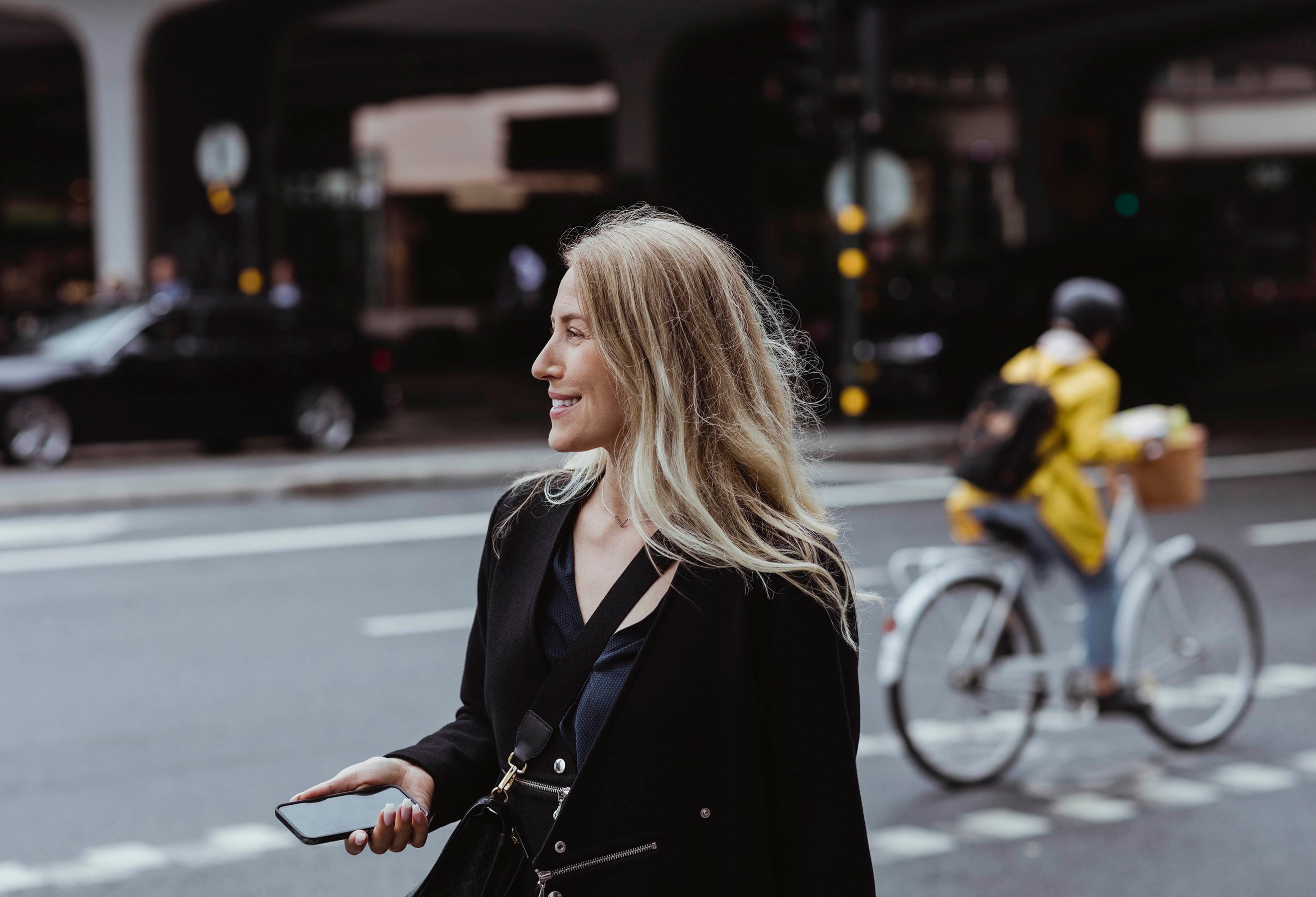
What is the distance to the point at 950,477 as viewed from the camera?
14625 millimetres

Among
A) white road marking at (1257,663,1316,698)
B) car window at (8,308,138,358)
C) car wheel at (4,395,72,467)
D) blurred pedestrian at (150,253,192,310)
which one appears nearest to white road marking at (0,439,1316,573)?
white road marking at (1257,663,1316,698)

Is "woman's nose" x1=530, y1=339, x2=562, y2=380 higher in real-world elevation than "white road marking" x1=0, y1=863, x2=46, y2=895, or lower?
higher

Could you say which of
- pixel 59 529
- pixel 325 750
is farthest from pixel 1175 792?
pixel 59 529

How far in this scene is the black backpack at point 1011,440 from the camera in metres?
5.39

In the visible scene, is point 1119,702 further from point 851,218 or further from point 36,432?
point 36,432

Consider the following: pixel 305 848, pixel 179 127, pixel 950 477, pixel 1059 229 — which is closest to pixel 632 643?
pixel 305 848

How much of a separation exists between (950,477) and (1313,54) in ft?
76.1

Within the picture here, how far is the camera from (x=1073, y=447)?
5500mm

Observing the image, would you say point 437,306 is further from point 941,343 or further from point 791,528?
point 791,528

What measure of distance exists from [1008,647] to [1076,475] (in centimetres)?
64

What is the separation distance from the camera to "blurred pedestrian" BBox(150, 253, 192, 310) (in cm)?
1596

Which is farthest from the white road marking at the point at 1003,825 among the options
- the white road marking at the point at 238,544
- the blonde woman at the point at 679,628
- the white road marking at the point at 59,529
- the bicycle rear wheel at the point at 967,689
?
the white road marking at the point at 59,529

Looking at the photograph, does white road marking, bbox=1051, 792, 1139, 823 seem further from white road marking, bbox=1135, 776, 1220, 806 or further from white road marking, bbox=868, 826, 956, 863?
white road marking, bbox=868, 826, 956, 863

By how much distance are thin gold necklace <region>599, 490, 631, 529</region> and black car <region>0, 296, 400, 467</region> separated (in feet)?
46.3
